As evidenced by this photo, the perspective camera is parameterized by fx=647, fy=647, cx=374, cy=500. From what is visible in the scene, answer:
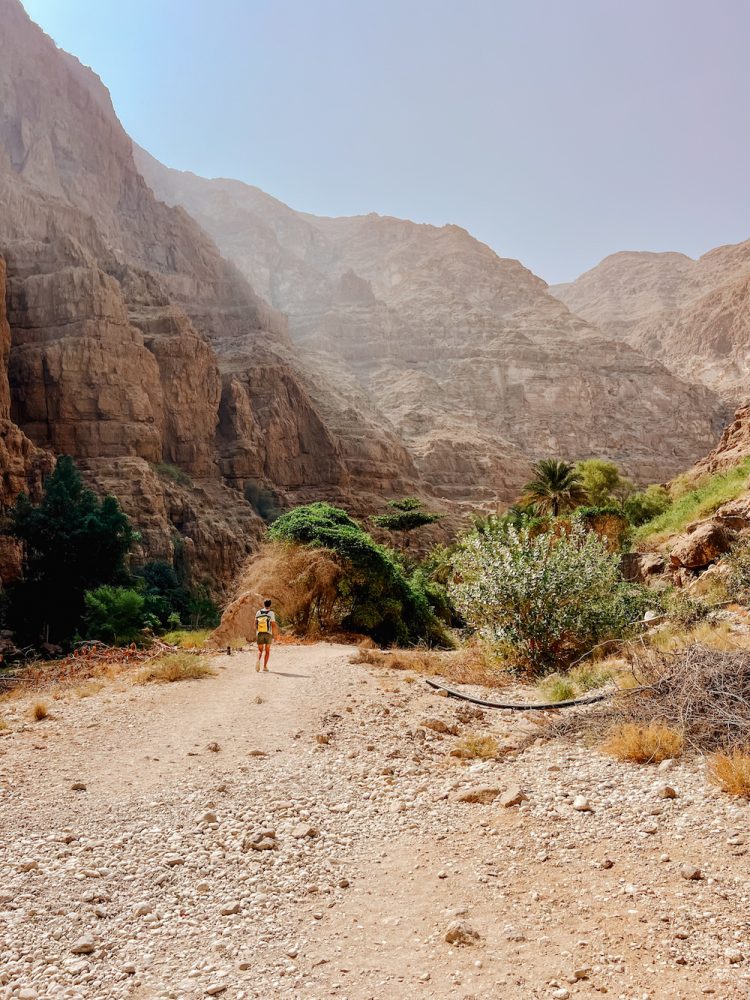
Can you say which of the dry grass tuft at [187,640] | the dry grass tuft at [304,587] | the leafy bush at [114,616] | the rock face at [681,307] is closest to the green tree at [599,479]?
the dry grass tuft at [304,587]

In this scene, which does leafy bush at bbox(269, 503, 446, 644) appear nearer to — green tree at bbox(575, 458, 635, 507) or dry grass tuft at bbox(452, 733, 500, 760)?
dry grass tuft at bbox(452, 733, 500, 760)

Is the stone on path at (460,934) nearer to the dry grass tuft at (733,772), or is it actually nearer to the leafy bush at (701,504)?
the dry grass tuft at (733,772)

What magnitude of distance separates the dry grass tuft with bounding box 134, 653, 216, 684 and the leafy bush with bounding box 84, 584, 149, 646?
8.24 meters

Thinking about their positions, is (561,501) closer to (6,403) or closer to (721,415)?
(6,403)

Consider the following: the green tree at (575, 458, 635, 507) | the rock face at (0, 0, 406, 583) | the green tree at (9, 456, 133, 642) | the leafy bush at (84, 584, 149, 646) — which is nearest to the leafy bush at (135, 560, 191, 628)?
the green tree at (9, 456, 133, 642)

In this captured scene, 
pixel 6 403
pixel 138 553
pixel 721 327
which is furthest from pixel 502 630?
pixel 721 327

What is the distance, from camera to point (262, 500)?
5416 cm

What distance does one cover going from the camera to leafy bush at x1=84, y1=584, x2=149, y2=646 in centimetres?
1856

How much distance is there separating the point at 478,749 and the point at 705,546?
30.6 feet

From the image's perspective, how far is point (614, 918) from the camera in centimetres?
311

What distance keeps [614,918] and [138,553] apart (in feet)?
125

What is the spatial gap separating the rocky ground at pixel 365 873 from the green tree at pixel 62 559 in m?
19.1

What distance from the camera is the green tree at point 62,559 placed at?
23.6m

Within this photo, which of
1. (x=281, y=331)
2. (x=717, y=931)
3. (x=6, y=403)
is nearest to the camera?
(x=717, y=931)
